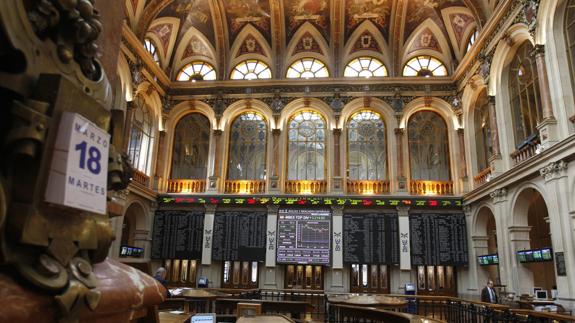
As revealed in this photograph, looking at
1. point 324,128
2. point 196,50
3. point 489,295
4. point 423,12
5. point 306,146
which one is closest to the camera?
point 489,295

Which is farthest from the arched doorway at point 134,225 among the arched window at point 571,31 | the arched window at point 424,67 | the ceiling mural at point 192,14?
the arched window at point 571,31

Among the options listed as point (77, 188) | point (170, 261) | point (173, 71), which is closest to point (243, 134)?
point (173, 71)

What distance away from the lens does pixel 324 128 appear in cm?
1847

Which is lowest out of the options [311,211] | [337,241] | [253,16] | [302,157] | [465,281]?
[465,281]

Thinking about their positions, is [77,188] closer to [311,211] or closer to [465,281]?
[311,211]

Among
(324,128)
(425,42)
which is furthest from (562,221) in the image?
(425,42)

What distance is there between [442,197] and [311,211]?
5.62 metres

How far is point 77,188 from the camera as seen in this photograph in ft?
3.68

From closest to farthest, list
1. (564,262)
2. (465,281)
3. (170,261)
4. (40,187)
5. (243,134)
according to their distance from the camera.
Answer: (40,187) < (564,262) < (465,281) < (170,261) < (243,134)

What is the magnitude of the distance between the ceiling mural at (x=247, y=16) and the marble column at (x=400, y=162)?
7827 mm

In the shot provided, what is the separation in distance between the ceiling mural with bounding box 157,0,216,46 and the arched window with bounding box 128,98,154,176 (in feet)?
13.8

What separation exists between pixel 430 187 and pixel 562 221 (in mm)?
7411

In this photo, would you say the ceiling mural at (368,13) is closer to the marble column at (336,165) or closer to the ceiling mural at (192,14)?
the marble column at (336,165)

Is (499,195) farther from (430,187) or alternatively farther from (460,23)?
(460,23)
